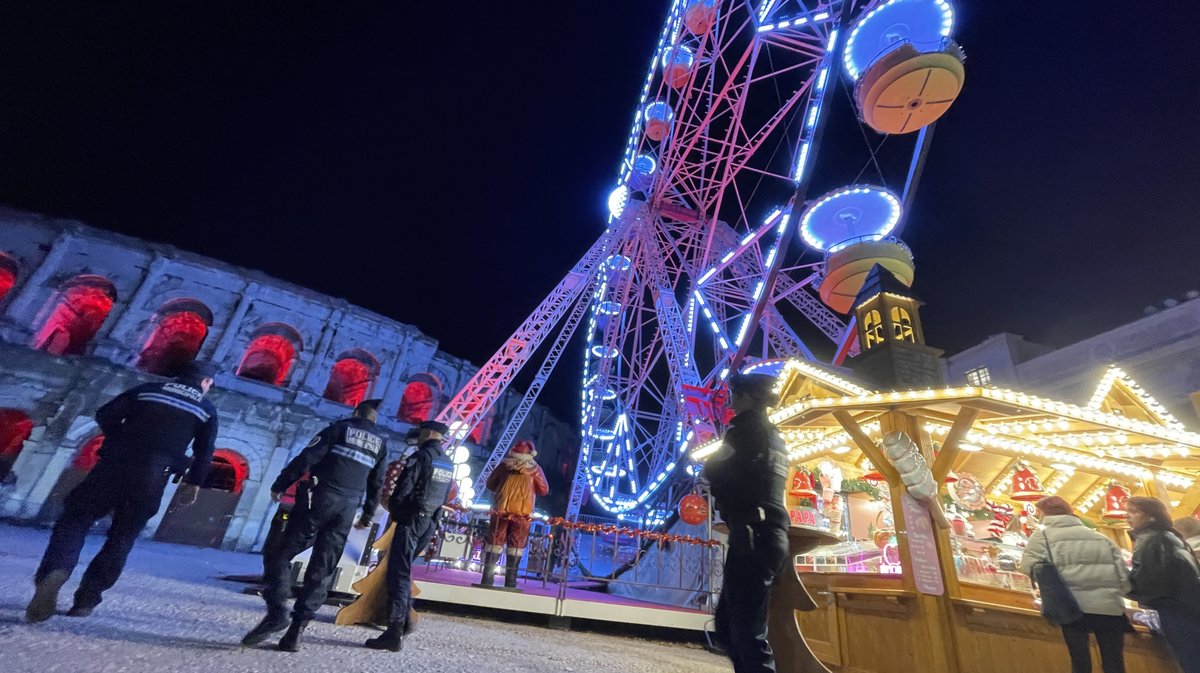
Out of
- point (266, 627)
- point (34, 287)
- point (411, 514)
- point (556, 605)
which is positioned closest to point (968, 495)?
point (556, 605)

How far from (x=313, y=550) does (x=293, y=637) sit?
49 centimetres

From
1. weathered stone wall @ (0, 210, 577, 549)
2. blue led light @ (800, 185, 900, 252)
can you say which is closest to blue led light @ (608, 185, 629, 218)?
blue led light @ (800, 185, 900, 252)

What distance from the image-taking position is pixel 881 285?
30.1 ft

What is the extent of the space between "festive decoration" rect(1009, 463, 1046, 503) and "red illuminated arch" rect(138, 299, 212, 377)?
2447 cm

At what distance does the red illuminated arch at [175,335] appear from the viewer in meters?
19.1

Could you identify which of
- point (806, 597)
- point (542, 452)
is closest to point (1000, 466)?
point (806, 597)

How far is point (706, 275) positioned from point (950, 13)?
300 inches

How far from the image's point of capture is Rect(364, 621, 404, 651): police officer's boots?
11.3 ft

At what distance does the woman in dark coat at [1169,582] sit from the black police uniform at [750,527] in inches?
146

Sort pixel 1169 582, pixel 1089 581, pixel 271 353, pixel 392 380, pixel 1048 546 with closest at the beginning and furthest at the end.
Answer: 1. pixel 1169 582
2. pixel 1089 581
3. pixel 1048 546
4. pixel 392 380
5. pixel 271 353

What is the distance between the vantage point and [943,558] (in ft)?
17.4

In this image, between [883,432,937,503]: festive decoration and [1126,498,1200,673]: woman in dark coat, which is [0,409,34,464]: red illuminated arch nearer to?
[883,432,937,503]: festive decoration

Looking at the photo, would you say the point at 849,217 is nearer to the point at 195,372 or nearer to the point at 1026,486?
the point at 1026,486

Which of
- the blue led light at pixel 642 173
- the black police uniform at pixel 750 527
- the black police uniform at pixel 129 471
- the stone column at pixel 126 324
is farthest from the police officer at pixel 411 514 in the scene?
the stone column at pixel 126 324
